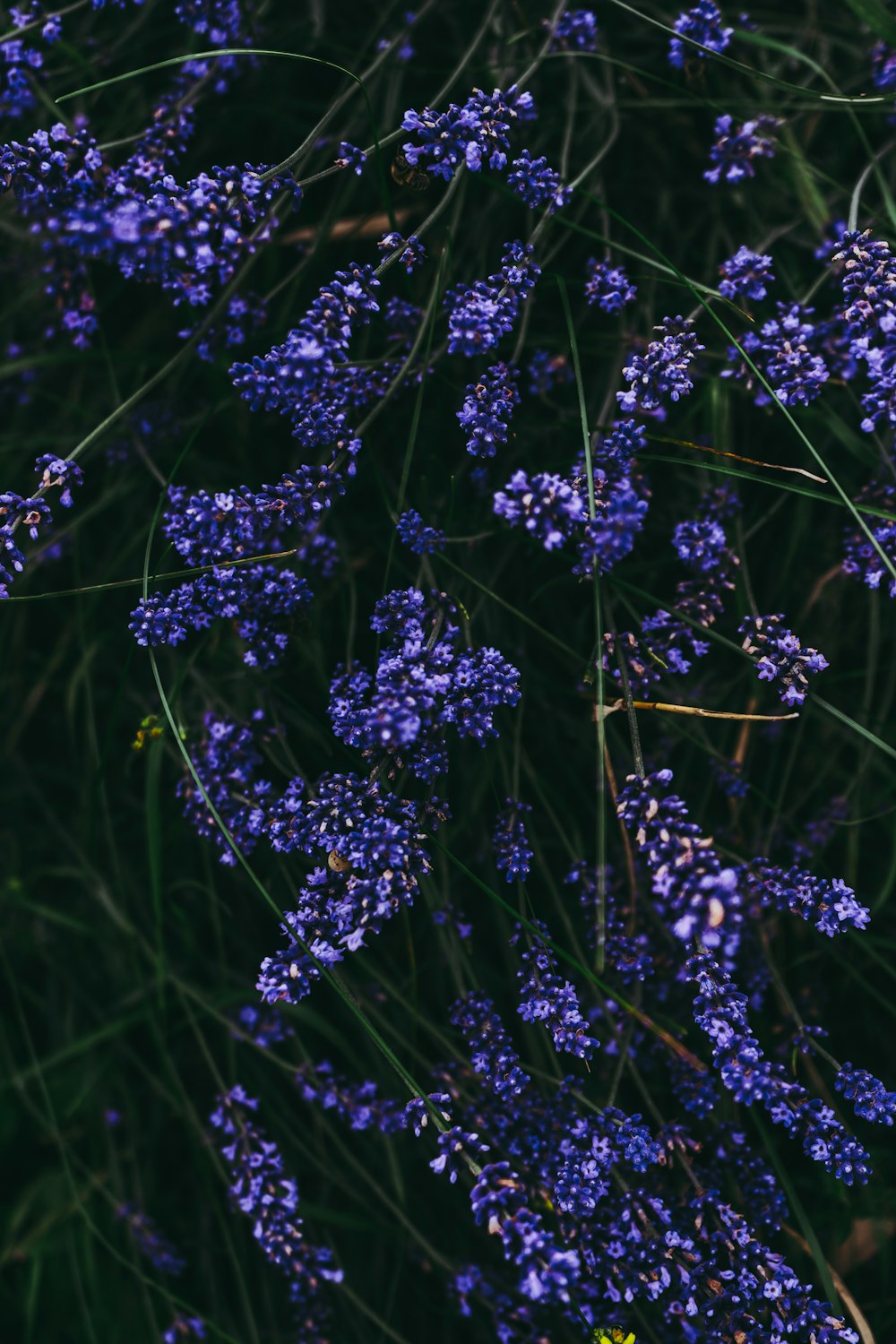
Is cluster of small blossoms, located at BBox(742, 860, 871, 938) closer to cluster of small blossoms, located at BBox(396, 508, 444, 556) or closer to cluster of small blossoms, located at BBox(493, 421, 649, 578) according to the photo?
cluster of small blossoms, located at BBox(493, 421, 649, 578)

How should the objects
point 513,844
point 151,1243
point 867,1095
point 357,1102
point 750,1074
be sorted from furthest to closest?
point 151,1243 < point 357,1102 < point 513,844 < point 867,1095 < point 750,1074

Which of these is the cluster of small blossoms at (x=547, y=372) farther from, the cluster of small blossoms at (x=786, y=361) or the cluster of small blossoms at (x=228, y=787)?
the cluster of small blossoms at (x=228, y=787)

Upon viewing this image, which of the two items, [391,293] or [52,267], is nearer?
[52,267]

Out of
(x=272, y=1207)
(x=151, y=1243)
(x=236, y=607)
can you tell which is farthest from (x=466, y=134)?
(x=151, y=1243)

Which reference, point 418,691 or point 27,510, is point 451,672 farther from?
point 27,510

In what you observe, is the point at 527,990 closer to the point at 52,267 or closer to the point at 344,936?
the point at 344,936

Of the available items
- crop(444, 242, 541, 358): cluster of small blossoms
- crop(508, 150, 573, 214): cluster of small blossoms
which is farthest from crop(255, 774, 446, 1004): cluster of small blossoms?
crop(508, 150, 573, 214): cluster of small blossoms

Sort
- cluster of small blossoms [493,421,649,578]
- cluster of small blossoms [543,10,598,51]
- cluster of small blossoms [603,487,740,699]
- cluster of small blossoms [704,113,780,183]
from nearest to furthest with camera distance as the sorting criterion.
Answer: cluster of small blossoms [493,421,649,578]
cluster of small blossoms [603,487,740,699]
cluster of small blossoms [704,113,780,183]
cluster of small blossoms [543,10,598,51]

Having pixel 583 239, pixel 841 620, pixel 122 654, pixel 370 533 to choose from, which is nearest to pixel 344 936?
pixel 370 533
